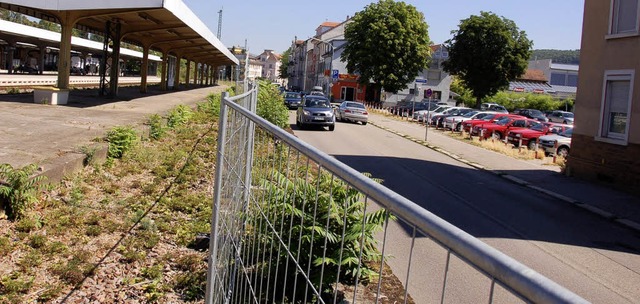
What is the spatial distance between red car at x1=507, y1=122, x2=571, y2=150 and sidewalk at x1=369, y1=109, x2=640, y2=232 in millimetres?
3290

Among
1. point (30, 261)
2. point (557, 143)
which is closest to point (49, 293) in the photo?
point (30, 261)

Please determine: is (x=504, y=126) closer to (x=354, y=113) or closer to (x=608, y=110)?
(x=354, y=113)

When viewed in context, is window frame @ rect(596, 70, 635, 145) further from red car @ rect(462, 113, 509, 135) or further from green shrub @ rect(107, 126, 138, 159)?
red car @ rect(462, 113, 509, 135)

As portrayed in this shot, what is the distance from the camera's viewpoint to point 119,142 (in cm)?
1009

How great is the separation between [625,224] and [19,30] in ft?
131

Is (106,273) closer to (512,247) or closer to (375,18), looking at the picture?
(512,247)

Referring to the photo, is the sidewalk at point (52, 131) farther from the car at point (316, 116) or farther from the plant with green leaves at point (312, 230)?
the car at point (316, 116)

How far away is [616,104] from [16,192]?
628 inches

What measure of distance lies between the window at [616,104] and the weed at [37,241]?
50.0 feet

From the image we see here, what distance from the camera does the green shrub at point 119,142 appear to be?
9.86 m

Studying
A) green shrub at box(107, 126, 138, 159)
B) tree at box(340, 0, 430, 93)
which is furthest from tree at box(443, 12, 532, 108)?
green shrub at box(107, 126, 138, 159)

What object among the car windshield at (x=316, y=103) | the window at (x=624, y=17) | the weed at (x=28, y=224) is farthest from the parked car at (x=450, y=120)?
the weed at (x=28, y=224)

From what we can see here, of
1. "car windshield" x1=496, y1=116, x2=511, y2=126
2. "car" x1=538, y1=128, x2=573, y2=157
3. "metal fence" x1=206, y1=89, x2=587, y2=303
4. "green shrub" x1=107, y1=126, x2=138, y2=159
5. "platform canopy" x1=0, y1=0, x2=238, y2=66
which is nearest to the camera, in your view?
"metal fence" x1=206, y1=89, x2=587, y2=303

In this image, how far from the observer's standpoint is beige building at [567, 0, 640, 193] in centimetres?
1591
